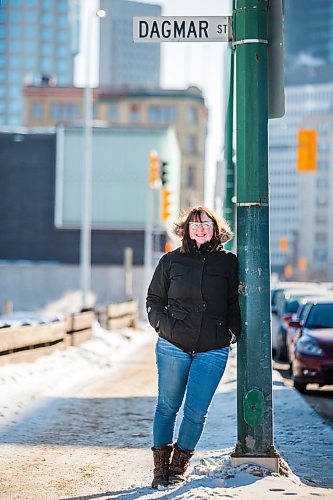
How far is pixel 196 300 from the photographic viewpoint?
21.5 feet

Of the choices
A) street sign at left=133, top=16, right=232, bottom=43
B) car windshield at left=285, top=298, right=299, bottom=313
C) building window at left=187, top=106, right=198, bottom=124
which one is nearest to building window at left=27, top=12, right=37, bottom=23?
building window at left=187, top=106, right=198, bottom=124

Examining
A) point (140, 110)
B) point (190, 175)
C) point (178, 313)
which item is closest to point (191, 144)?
point (190, 175)

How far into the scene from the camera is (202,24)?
723cm

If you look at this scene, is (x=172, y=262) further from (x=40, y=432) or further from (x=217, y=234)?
(x=40, y=432)

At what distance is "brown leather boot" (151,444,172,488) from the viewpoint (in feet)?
21.6

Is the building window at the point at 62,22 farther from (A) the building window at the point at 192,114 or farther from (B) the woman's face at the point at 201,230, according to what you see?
(B) the woman's face at the point at 201,230

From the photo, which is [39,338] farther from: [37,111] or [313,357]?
[37,111]

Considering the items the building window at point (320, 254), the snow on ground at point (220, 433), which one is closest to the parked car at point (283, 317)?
the snow on ground at point (220, 433)

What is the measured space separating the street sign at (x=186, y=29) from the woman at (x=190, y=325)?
4.37 feet

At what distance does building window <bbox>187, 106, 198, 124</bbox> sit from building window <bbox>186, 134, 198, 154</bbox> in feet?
6.44

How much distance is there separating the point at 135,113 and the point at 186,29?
331 ft

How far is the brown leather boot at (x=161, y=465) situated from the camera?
659cm

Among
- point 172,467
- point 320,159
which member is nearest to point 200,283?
point 172,467

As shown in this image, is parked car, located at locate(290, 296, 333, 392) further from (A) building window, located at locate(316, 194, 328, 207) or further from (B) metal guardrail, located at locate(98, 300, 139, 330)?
(A) building window, located at locate(316, 194, 328, 207)
